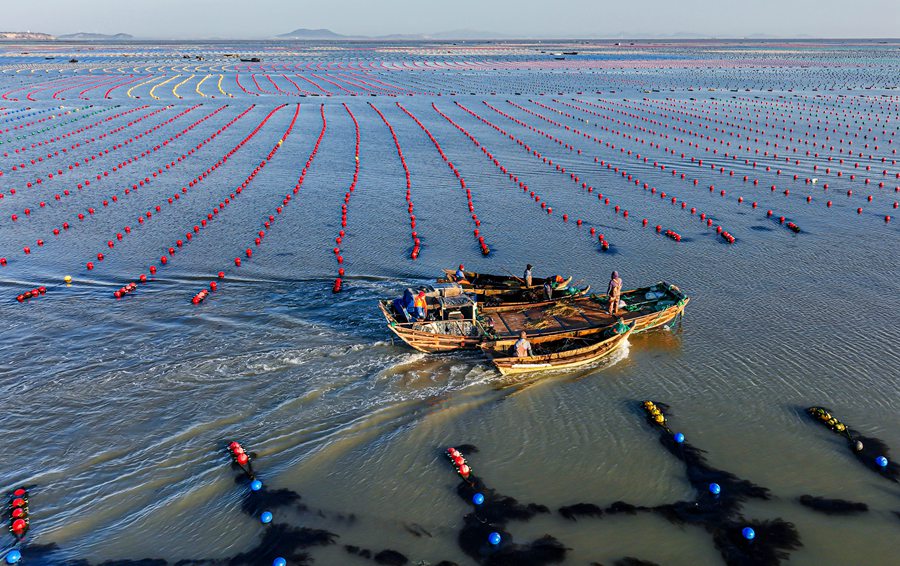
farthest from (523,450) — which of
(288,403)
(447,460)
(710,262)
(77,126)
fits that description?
(77,126)

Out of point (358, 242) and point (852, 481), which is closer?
point (852, 481)

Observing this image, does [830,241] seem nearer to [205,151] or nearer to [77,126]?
[205,151]

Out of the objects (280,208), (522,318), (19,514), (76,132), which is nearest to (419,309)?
(522,318)

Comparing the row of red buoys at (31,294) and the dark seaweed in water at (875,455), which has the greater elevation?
the row of red buoys at (31,294)

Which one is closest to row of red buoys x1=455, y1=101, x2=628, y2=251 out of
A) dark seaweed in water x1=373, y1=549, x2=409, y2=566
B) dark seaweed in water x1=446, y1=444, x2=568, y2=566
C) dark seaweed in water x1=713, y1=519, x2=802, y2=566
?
dark seaweed in water x1=713, y1=519, x2=802, y2=566

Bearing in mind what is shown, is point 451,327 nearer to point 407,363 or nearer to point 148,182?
point 407,363

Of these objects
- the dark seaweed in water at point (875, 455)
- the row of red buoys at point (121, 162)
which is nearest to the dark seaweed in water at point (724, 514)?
the dark seaweed in water at point (875, 455)

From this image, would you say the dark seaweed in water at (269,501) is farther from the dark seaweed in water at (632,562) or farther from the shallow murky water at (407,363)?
the dark seaweed in water at (632,562)
